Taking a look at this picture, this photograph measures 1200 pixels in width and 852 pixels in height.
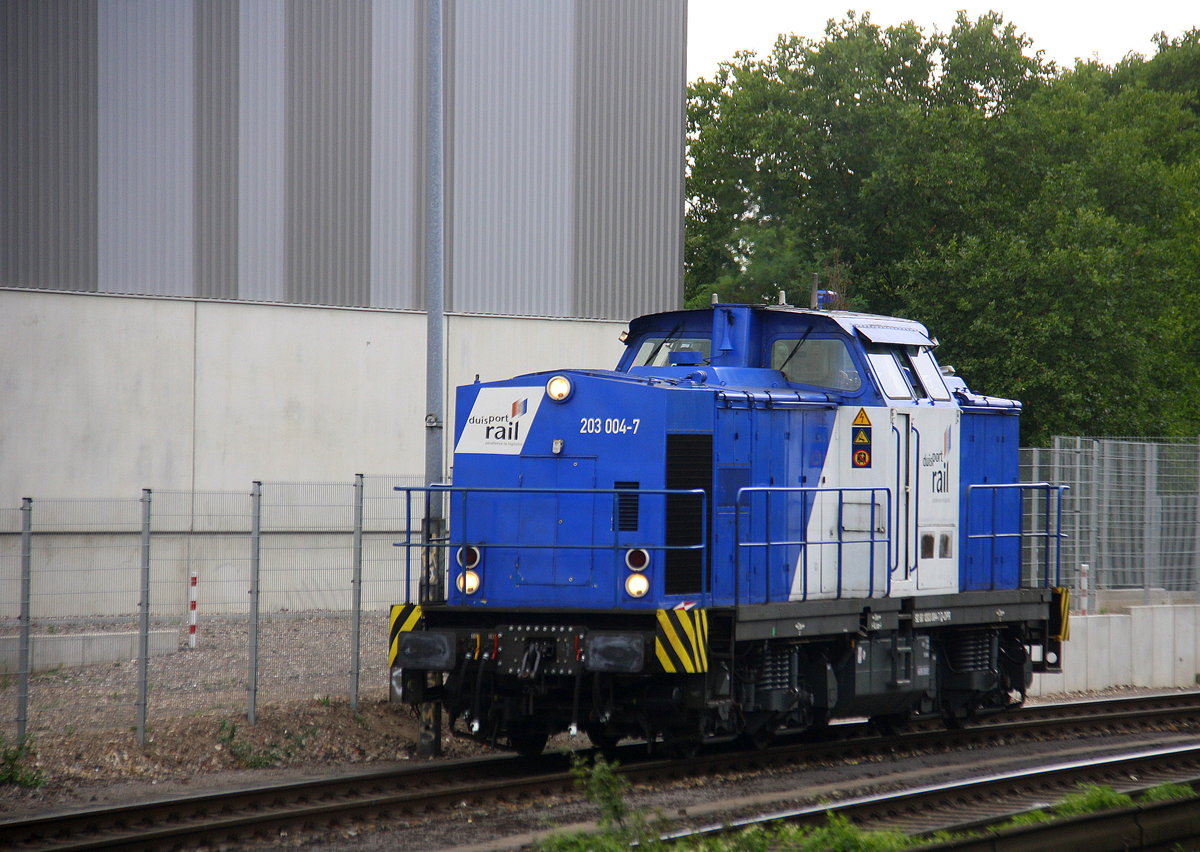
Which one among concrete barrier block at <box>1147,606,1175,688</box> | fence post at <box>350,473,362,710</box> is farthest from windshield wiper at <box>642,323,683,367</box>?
concrete barrier block at <box>1147,606,1175,688</box>

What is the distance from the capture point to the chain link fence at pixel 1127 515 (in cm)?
1722

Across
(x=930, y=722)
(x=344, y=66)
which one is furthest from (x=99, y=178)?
(x=930, y=722)

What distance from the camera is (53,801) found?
896cm

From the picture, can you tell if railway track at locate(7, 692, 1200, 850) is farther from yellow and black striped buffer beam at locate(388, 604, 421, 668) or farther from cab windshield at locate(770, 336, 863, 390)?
cab windshield at locate(770, 336, 863, 390)

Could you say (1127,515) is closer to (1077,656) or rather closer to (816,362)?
(1077,656)

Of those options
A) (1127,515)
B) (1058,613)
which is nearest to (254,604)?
(1058,613)

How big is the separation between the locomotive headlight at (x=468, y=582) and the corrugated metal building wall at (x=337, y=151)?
1225 cm

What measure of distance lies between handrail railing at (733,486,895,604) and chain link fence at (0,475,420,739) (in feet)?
11.0

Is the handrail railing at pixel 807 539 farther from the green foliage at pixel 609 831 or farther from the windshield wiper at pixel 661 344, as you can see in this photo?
the green foliage at pixel 609 831

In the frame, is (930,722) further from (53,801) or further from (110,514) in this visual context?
(110,514)

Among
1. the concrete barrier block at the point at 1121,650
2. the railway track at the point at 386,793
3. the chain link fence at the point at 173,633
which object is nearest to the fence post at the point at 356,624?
the chain link fence at the point at 173,633

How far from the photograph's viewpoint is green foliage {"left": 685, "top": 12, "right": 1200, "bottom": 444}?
29.9m

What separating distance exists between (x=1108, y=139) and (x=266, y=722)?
3250 cm

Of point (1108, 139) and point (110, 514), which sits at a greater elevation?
point (1108, 139)
